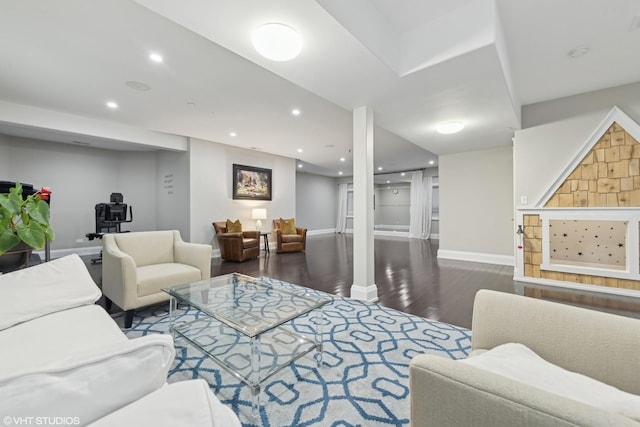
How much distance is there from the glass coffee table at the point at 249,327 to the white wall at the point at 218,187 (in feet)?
12.3

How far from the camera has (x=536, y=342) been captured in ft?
3.58

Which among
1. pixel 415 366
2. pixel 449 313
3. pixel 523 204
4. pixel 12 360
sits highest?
pixel 523 204

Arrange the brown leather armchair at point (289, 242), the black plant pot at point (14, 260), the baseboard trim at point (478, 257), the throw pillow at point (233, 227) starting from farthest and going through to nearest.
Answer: the brown leather armchair at point (289, 242)
the throw pillow at point (233, 227)
the baseboard trim at point (478, 257)
the black plant pot at point (14, 260)

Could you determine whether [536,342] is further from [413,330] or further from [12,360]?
[12,360]

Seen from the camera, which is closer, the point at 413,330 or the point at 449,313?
the point at 413,330

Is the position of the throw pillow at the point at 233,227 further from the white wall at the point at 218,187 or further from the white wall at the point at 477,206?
the white wall at the point at 477,206

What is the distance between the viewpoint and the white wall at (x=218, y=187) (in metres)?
5.78

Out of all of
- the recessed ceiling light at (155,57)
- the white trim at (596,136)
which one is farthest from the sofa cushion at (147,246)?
the white trim at (596,136)

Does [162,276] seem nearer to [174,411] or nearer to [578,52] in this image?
[174,411]

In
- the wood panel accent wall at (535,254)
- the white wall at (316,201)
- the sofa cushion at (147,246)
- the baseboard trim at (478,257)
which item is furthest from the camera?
the white wall at (316,201)

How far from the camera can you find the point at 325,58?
2.22m

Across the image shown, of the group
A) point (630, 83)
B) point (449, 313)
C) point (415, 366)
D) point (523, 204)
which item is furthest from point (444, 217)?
point (415, 366)

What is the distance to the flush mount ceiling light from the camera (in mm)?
1838

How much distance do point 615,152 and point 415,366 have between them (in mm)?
4699
